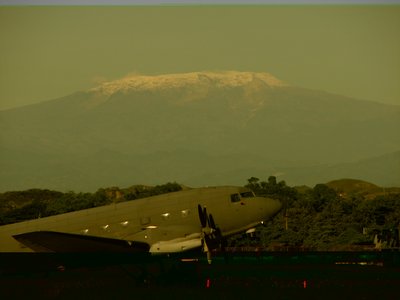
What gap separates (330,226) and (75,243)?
115ft

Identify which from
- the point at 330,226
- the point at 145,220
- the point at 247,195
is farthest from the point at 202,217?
the point at 330,226

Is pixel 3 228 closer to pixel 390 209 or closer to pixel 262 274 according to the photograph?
pixel 262 274

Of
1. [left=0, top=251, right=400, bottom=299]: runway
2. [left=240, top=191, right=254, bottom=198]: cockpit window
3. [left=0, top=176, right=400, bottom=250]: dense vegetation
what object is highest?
[left=240, top=191, right=254, bottom=198]: cockpit window

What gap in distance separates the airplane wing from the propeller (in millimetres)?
3297

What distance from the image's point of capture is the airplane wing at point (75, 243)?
3334 cm

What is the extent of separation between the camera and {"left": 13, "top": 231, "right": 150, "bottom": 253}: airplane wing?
3334cm

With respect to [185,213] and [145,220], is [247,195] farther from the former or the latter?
[145,220]

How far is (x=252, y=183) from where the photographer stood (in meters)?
79.2

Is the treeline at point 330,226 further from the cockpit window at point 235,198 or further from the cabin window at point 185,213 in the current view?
the cabin window at point 185,213

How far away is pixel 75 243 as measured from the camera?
34750 millimetres

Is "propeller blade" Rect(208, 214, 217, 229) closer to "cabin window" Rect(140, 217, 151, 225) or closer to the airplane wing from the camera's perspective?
the airplane wing

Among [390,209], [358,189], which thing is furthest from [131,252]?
[358,189]

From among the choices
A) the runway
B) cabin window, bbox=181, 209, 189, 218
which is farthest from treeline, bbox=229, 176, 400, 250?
cabin window, bbox=181, 209, 189, 218

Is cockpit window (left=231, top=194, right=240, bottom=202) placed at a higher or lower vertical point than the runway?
higher
